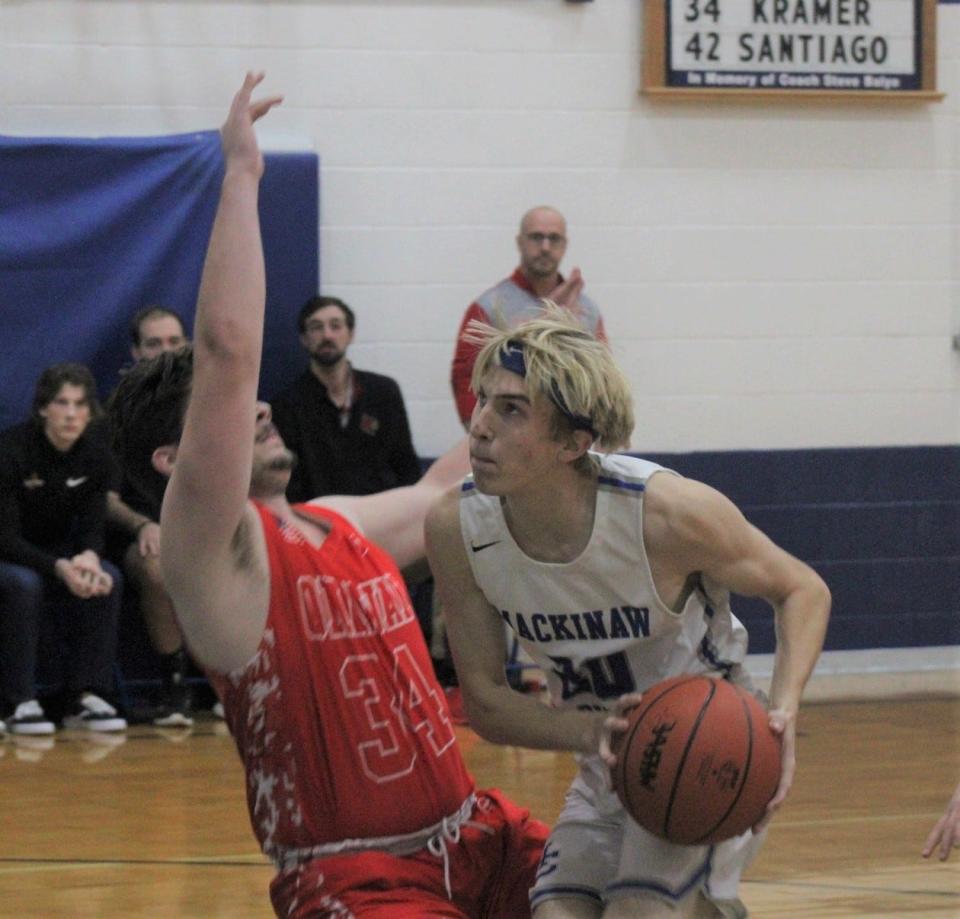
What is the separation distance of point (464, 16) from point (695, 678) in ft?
18.8

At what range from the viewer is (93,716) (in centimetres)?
741

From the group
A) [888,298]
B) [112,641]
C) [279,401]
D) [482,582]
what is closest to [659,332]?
[888,298]

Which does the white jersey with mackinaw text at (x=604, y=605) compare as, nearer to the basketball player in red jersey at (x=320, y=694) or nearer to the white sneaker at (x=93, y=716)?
the basketball player in red jersey at (x=320, y=694)

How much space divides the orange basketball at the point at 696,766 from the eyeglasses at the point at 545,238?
5008 millimetres

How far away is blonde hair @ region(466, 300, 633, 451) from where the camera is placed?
324cm

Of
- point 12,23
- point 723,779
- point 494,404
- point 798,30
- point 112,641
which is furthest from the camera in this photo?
point 798,30

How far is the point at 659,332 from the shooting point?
866cm

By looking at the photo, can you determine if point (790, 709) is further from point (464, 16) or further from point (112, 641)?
point (464, 16)

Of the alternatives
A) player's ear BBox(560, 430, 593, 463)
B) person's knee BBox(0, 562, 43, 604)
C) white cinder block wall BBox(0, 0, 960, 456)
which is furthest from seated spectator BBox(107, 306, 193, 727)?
player's ear BBox(560, 430, 593, 463)

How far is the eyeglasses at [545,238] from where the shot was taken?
7.93m

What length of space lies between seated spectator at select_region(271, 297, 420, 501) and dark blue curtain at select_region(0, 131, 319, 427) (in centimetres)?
60

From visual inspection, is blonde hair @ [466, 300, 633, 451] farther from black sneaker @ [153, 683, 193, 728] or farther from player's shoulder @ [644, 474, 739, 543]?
black sneaker @ [153, 683, 193, 728]

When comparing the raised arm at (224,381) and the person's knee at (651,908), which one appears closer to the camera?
the raised arm at (224,381)

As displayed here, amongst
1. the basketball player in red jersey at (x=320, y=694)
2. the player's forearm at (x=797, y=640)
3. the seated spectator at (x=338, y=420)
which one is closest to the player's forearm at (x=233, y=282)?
the basketball player in red jersey at (x=320, y=694)
